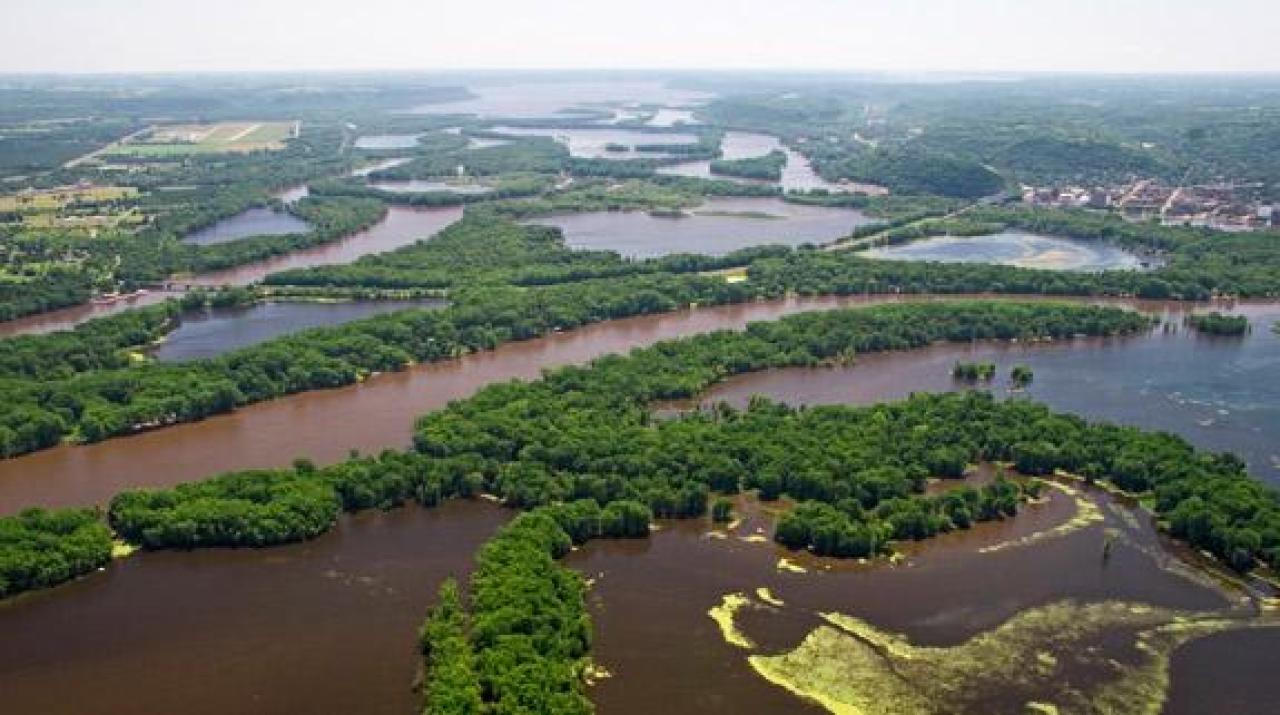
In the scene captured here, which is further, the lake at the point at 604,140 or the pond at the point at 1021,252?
the lake at the point at 604,140

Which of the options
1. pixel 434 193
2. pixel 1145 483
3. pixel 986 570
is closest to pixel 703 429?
pixel 986 570

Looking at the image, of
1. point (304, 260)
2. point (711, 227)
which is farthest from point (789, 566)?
point (711, 227)

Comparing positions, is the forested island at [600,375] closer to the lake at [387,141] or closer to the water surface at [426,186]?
the water surface at [426,186]

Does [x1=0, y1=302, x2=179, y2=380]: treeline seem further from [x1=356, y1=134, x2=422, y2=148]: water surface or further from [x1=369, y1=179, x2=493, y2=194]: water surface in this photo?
[x1=356, y1=134, x2=422, y2=148]: water surface

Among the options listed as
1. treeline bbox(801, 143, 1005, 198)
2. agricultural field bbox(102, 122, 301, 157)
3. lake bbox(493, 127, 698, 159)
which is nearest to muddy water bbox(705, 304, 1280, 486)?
treeline bbox(801, 143, 1005, 198)

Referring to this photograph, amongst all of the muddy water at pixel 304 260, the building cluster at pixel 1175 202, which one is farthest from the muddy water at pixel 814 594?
the building cluster at pixel 1175 202

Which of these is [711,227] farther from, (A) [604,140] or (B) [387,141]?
(B) [387,141]

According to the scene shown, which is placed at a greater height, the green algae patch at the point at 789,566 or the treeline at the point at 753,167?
the treeline at the point at 753,167
